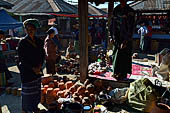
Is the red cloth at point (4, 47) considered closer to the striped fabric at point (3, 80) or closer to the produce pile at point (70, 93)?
the striped fabric at point (3, 80)

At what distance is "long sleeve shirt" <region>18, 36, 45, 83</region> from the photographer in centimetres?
308

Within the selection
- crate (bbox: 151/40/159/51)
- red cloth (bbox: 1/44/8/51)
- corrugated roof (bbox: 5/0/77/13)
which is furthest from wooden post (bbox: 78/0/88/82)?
corrugated roof (bbox: 5/0/77/13)

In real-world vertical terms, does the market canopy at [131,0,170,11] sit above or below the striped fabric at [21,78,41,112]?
above

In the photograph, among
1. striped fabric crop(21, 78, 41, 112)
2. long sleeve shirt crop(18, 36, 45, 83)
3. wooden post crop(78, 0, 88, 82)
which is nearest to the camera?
long sleeve shirt crop(18, 36, 45, 83)

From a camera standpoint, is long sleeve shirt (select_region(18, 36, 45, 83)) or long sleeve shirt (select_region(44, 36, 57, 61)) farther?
long sleeve shirt (select_region(44, 36, 57, 61))

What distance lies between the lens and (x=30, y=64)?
3.19 m

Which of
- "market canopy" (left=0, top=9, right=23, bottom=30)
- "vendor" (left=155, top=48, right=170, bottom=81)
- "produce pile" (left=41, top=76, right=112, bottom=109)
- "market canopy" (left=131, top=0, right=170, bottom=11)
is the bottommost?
"produce pile" (left=41, top=76, right=112, bottom=109)

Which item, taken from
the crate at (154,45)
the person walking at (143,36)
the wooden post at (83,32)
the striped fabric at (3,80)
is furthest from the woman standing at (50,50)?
the crate at (154,45)

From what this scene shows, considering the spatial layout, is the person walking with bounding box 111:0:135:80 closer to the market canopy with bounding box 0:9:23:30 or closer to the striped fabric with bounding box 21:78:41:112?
the striped fabric with bounding box 21:78:41:112

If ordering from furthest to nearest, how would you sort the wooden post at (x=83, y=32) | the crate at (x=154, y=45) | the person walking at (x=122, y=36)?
the crate at (x=154, y=45)
the wooden post at (x=83, y=32)
the person walking at (x=122, y=36)

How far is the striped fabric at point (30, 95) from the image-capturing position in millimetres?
3311

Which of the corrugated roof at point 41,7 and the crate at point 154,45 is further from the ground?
the corrugated roof at point 41,7

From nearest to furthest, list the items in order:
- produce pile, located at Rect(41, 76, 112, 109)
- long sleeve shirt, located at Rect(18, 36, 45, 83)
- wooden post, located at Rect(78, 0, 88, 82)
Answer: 1. long sleeve shirt, located at Rect(18, 36, 45, 83)
2. produce pile, located at Rect(41, 76, 112, 109)
3. wooden post, located at Rect(78, 0, 88, 82)

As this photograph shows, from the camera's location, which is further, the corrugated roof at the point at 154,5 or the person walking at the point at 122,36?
the corrugated roof at the point at 154,5
